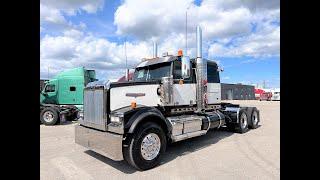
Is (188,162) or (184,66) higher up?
(184,66)

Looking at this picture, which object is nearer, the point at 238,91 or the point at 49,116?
the point at 49,116

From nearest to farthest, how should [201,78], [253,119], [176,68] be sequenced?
1. [176,68]
2. [201,78]
3. [253,119]

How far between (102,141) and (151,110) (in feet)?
4.35

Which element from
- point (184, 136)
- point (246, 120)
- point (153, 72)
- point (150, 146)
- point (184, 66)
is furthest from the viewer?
point (246, 120)

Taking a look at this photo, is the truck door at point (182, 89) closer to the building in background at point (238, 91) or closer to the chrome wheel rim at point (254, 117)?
the chrome wheel rim at point (254, 117)

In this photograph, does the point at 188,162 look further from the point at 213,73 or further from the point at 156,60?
the point at 213,73

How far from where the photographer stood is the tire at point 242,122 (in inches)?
384

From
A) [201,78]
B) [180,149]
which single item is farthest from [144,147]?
[201,78]

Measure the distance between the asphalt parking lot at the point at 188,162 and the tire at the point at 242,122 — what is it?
1358mm

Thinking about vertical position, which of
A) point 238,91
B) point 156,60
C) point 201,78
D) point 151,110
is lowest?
point 151,110

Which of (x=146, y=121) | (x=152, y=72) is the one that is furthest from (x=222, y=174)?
(x=152, y=72)

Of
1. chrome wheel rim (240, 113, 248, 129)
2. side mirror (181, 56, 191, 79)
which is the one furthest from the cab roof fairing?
chrome wheel rim (240, 113, 248, 129)

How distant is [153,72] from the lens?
24.7 ft

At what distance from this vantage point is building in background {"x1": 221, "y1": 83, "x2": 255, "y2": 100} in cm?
5966
